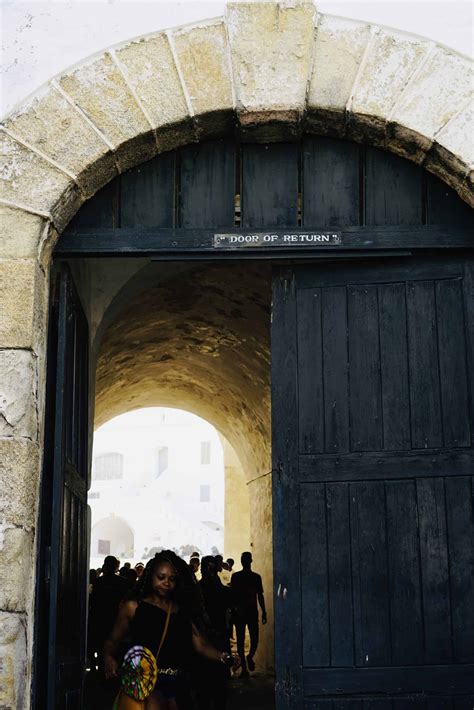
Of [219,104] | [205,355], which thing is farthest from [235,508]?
[219,104]

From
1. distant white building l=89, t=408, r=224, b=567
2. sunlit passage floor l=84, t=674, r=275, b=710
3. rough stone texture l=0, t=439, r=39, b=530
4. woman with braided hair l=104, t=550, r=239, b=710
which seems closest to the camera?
rough stone texture l=0, t=439, r=39, b=530

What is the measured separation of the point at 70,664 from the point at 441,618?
1.90m

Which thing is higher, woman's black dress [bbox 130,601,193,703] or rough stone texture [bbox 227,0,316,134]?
rough stone texture [bbox 227,0,316,134]

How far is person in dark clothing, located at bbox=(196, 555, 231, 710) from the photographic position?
7254mm

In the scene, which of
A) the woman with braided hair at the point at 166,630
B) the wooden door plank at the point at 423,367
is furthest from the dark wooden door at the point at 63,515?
the wooden door plank at the point at 423,367

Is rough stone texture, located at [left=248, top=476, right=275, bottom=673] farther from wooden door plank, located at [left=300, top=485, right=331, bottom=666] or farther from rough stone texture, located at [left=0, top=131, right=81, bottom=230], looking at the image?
rough stone texture, located at [left=0, top=131, right=81, bottom=230]

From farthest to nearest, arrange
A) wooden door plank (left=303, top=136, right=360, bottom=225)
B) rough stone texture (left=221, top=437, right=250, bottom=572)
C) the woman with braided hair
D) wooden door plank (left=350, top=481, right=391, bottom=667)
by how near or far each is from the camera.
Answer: rough stone texture (left=221, top=437, right=250, bottom=572)
the woman with braided hair
wooden door plank (left=303, top=136, right=360, bottom=225)
wooden door plank (left=350, top=481, right=391, bottom=667)

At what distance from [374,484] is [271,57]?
211 centimetres

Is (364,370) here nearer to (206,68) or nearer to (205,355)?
(206,68)

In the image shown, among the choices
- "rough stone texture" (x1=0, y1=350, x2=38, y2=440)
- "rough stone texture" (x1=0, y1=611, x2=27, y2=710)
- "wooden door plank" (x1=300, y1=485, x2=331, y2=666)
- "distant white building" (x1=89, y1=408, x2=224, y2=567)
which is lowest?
"rough stone texture" (x1=0, y1=611, x2=27, y2=710)

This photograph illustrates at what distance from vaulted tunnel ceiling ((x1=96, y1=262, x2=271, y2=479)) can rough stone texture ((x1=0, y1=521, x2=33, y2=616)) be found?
11.5 feet

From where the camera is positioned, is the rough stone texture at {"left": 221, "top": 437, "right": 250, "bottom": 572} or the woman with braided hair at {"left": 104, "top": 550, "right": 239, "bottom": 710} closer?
the woman with braided hair at {"left": 104, "top": 550, "right": 239, "bottom": 710}

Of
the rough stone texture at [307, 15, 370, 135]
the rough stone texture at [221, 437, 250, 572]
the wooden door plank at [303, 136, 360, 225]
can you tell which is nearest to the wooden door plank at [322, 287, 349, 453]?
the wooden door plank at [303, 136, 360, 225]

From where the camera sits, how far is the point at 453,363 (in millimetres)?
4980
